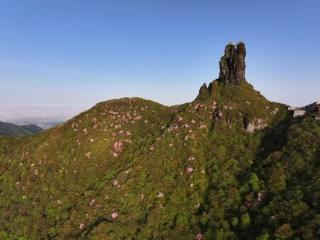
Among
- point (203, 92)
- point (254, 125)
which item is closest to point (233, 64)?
point (203, 92)

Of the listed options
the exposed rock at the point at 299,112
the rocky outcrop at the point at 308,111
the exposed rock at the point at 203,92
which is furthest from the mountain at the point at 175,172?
the rocky outcrop at the point at 308,111

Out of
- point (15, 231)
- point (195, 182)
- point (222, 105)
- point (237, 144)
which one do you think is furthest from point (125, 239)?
point (222, 105)

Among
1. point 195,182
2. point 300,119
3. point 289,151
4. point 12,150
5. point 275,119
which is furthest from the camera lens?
point 12,150

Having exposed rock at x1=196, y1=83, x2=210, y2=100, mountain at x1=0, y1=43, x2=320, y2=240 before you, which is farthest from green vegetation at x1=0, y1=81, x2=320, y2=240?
exposed rock at x1=196, y1=83, x2=210, y2=100

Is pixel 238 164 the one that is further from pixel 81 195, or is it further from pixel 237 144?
pixel 81 195

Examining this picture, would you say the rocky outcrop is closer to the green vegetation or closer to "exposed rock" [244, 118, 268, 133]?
the green vegetation

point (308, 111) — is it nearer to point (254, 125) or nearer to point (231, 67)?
point (254, 125)

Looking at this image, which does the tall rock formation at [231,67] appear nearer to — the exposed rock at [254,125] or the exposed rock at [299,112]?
the exposed rock at [254,125]
